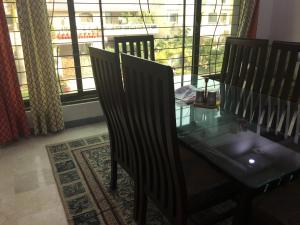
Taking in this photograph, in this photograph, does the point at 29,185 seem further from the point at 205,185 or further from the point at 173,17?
the point at 173,17

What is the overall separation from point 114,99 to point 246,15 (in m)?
3.00

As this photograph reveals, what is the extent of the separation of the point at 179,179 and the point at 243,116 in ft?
2.78

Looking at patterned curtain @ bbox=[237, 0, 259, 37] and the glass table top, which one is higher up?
patterned curtain @ bbox=[237, 0, 259, 37]

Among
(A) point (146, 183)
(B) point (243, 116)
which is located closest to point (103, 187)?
(A) point (146, 183)

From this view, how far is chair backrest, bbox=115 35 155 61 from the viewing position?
2176 millimetres

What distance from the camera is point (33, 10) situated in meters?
2.27

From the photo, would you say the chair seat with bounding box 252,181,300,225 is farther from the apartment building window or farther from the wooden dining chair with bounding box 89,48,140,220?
the apartment building window

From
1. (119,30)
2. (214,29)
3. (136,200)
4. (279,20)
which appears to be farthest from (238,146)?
(279,20)

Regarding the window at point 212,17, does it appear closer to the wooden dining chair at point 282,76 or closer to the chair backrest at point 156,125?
the wooden dining chair at point 282,76

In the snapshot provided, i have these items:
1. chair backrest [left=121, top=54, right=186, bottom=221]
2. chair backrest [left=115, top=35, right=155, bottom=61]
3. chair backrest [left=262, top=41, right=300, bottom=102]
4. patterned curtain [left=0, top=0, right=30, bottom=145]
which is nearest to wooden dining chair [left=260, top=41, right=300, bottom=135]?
chair backrest [left=262, top=41, right=300, bottom=102]

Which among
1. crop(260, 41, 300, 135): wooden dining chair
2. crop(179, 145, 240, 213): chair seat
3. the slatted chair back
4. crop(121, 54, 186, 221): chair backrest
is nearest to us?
crop(121, 54, 186, 221): chair backrest

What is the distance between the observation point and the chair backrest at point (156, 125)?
85cm

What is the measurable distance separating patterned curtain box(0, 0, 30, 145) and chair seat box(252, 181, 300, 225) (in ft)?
7.34

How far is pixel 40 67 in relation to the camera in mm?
2441
